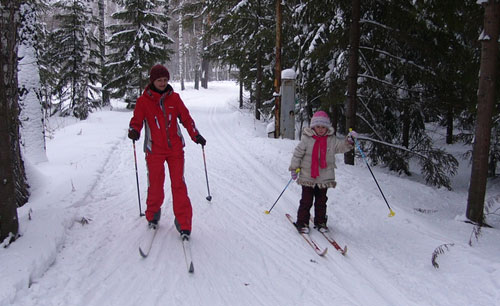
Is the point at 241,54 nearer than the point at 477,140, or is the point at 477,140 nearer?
the point at 477,140

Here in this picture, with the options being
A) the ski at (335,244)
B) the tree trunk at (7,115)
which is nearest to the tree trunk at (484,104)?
the ski at (335,244)

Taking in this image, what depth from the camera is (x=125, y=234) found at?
14.5 ft

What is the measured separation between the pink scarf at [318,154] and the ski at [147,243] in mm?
2298

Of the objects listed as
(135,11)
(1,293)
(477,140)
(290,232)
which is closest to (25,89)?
(1,293)

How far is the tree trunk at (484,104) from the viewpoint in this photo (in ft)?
16.8

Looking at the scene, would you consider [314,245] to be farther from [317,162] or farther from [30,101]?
[30,101]

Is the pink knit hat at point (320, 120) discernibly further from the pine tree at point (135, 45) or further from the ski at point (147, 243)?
the pine tree at point (135, 45)

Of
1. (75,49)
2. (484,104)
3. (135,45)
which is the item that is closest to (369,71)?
(484,104)

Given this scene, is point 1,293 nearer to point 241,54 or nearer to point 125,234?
point 125,234

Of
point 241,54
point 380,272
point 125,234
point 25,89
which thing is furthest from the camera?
point 241,54

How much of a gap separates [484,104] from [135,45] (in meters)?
18.1

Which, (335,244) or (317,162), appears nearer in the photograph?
(335,244)

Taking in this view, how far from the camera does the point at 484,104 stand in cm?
529

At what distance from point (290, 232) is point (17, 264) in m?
3.24
